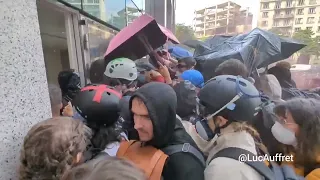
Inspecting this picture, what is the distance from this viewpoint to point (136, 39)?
95.0 inches

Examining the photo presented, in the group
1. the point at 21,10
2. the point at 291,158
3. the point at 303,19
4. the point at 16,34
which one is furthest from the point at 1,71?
the point at 303,19

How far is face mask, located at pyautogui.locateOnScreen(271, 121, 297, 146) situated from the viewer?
4.05ft

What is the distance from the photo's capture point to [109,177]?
0.64 m

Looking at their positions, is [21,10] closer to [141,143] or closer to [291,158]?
[141,143]

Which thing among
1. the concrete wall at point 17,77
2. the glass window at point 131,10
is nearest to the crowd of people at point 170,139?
the concrete wall at point 17,77

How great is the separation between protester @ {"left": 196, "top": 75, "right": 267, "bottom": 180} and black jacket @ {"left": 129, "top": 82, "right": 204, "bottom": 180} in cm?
11

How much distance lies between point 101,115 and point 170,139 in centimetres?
41

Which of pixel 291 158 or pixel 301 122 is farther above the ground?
pixel 301 122

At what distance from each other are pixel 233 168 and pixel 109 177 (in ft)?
1.66

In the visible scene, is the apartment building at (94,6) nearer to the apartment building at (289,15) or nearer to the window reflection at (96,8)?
the window reflection at (96,8)

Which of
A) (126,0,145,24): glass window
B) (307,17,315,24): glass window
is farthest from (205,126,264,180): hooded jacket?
(307,17,315,24): glass window

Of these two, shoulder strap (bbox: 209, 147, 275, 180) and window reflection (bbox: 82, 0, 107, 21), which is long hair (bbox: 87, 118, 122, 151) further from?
window reflection (bbox: 82, 0, 107, 21)

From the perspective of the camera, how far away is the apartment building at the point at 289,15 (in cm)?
493

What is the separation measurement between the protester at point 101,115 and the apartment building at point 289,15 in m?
4.49
